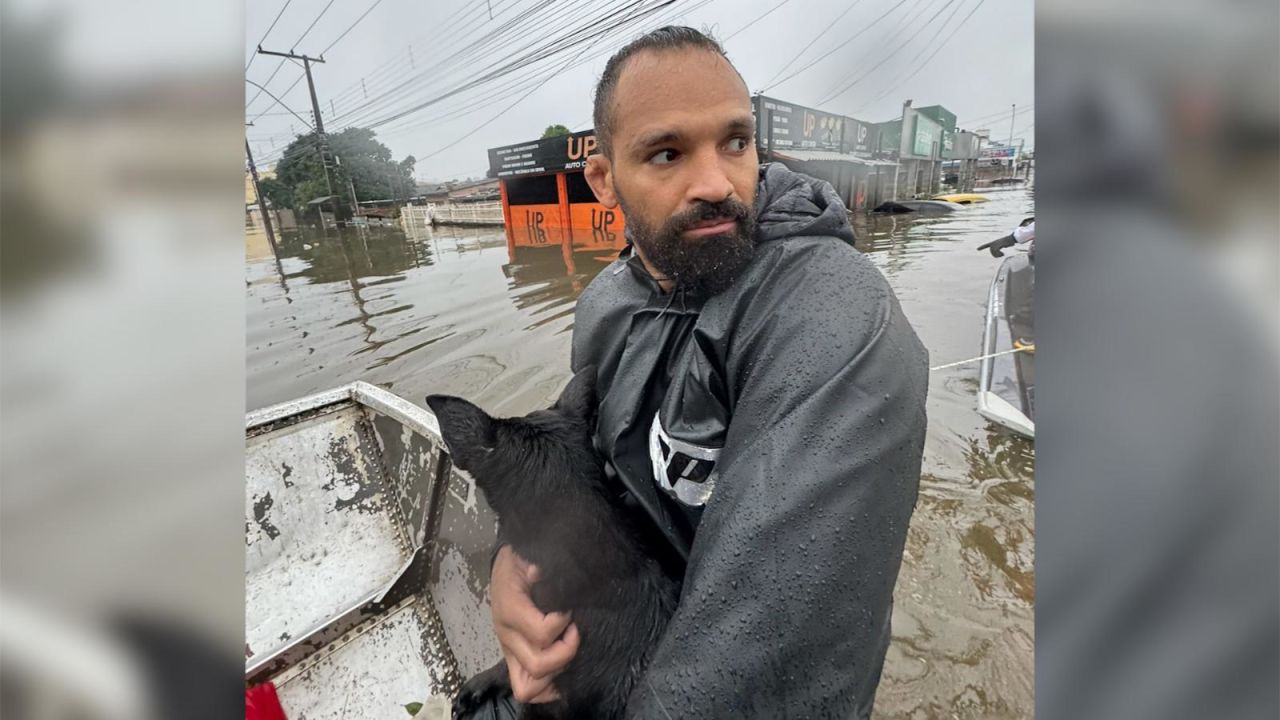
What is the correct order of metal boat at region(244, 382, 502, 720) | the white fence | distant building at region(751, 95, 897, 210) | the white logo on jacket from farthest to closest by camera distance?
the white fence, distant building at region(751, 95, 897, 210), metal boat at region(244, 382, 502, 720), the white logo on jacket

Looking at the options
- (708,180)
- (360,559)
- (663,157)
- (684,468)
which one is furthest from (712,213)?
(360,559)

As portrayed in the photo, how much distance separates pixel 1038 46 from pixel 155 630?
77 cm

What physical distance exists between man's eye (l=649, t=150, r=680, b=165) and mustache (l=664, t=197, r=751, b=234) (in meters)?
0.15

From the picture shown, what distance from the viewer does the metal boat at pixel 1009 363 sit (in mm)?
4887

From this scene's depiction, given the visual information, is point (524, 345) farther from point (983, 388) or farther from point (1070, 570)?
point (1070, 570)

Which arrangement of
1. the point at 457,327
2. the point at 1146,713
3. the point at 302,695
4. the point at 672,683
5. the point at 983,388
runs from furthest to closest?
the point at 457,327
the point at 983,388
the point at 302,695
the point at 672,683
the point at 1146,713

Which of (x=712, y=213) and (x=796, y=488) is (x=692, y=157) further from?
(x=796, y=488)

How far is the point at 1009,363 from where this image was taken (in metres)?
5.70

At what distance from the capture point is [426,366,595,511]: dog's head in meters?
1.55

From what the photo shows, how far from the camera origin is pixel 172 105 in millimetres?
401

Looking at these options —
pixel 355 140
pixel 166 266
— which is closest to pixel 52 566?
pixel 166 266

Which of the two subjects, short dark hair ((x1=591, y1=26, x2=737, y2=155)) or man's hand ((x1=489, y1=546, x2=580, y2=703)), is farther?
man's hand ((x1=489, y1=546, x2=580, y2=703))

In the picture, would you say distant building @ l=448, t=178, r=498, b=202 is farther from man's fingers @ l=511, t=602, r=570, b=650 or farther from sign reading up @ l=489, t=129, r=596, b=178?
man's fingers @ l=511, t=602, r=570, b=650

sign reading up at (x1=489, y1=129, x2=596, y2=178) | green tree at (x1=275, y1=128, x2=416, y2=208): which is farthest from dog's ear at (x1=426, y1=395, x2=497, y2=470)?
green tree at (x1=275, y1=128, x2=416, y2=208)
